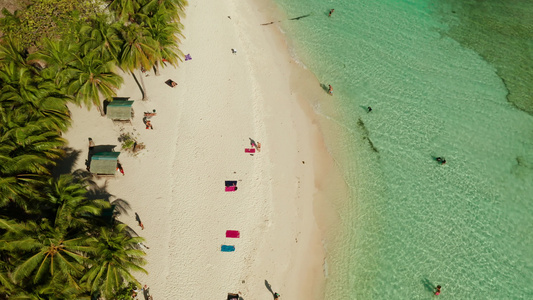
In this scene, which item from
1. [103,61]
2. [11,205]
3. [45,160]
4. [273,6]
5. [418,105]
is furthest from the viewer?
[273,6]

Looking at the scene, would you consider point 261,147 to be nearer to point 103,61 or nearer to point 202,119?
point 202,119

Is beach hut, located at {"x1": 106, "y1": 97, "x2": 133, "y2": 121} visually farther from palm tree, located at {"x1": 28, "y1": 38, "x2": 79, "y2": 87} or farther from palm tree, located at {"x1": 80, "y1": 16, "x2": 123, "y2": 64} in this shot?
palm tree, located at {"x1": 28, "y1": 38, "x2": 79, "y2": 87}

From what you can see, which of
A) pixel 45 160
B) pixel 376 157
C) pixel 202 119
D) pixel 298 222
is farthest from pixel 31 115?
pixel 376 157

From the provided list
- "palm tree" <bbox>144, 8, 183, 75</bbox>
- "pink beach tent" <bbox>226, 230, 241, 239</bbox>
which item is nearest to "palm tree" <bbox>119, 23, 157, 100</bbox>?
"palm tree" <bbox>144, 8, 183, 75</bbox>

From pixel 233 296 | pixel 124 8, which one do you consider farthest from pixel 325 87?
pixel 233 296

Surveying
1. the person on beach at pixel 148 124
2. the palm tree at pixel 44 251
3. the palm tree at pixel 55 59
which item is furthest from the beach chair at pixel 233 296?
the palm tree at pixel 55 59
